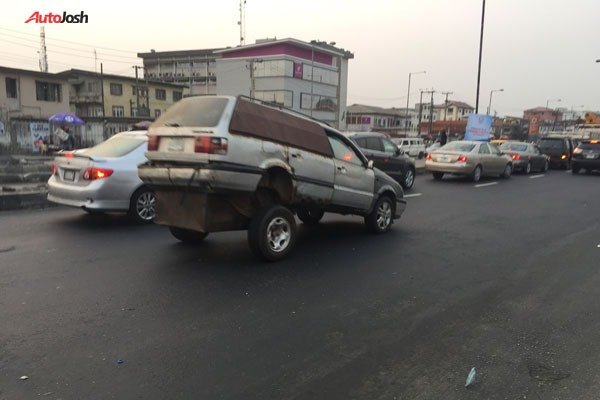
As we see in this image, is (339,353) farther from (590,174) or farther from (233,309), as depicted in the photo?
(590,174)

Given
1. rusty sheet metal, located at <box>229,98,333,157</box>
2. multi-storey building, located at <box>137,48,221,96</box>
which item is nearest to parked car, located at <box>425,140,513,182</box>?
rusty sheet metal, located at <box>229,98,333,157</box>

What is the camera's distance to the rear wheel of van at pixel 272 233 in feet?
19.4

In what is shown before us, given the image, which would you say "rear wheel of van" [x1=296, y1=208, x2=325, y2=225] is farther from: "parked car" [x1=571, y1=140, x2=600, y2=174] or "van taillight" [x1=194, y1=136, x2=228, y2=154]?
"parked car" [x1=571, y1=140, x2=600, y2=174]

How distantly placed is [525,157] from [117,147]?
18703mm

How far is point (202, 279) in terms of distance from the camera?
5441 mm

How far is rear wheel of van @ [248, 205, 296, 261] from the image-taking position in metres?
5.90

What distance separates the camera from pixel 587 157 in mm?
21531

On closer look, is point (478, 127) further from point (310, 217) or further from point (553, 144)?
point (310, 217)

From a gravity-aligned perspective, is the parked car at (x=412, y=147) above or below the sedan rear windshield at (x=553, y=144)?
below

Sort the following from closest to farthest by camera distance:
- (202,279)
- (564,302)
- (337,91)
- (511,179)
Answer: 1. (564,302)
2. (202,279)
3. (511,179)
4. (337,91)

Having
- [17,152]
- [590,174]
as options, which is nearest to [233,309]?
[590,174]

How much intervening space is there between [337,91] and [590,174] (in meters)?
65.7

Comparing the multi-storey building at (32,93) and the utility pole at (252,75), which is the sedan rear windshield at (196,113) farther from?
the utility pole at (252,75)

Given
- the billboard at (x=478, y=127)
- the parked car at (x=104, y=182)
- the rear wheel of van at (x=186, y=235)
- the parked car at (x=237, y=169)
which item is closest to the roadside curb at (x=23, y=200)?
the parked car at (x=104, y=182)
